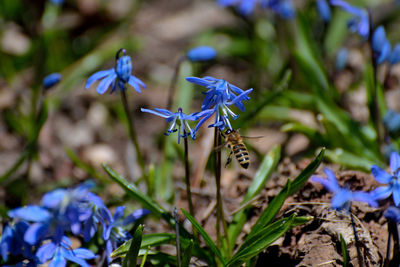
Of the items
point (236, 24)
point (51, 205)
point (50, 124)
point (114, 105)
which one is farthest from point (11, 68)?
point (51, 205)

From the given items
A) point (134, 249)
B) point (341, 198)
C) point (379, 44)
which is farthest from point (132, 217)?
point (379, 44)

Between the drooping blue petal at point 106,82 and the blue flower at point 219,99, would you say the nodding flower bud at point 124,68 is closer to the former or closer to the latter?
the drooping blue petal at point 106,82

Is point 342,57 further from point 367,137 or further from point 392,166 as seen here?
point 392,166

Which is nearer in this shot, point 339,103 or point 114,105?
point 339,103

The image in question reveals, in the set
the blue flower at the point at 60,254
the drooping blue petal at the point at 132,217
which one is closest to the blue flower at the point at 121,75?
the drooping blue petal at the point at 132,217

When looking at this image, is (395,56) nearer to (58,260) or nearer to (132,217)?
(132,217)

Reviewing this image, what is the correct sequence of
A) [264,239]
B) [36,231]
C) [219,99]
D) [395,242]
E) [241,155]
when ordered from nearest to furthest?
1. [36,231]
2. [219,99]
3. [264,239]
4. [241,155]
5. [395,242]
